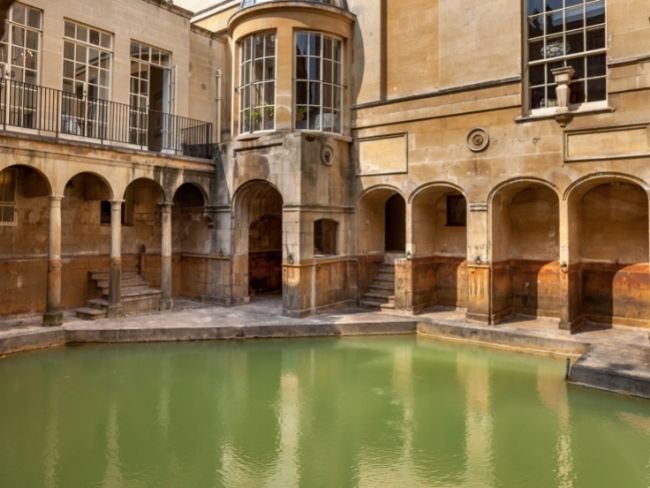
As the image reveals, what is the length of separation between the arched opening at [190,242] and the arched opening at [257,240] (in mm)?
1154

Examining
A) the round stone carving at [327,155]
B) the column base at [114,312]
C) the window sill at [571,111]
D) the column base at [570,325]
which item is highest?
the window sill at [571,111]

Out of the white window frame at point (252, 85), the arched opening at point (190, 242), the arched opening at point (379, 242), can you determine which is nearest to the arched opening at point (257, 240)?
the arched opening at point (190, 242)

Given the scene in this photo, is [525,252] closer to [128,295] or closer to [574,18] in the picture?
[574,18]

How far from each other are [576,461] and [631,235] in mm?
7270

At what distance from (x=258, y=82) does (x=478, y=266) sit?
24.3 feet

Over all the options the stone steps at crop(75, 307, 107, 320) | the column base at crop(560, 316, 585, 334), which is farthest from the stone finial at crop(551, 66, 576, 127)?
the stone steps at crop(75, 307, 107, 320)

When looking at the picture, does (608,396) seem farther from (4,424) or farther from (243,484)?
(4,424)

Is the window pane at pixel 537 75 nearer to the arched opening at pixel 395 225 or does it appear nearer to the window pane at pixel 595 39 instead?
the window pane at pixel 595 39

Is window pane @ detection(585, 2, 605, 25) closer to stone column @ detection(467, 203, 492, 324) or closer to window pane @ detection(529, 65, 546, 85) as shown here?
window pane @ detection(529, 65, 546, 85)

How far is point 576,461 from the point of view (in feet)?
18.0

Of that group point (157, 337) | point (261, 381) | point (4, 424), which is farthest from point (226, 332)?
point (4, 424)

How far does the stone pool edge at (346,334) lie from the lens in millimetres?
8711

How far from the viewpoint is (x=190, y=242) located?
1512cm

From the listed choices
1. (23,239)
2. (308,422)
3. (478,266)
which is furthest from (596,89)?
(23,239)
